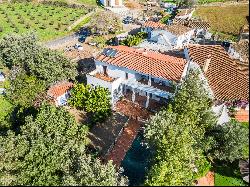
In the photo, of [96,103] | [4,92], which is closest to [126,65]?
[96,103]

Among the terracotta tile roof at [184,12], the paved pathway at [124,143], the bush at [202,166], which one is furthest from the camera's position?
the terracotta tile roof at [184,12]

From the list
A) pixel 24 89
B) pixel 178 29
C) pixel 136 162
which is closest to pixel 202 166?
pixel 136 162

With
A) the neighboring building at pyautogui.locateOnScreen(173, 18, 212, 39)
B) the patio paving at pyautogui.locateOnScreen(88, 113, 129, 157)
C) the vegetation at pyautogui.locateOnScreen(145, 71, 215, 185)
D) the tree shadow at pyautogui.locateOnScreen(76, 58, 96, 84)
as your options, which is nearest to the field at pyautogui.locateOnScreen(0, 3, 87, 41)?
the tree shadow at pyautogui.locateOnScreen(76, 58, 96, 84)

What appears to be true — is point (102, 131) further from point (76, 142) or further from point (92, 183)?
point (92, 183)

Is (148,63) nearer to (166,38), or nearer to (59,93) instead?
(59,93)

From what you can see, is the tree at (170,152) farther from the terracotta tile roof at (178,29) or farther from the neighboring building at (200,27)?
the neighboring building at (200,27)

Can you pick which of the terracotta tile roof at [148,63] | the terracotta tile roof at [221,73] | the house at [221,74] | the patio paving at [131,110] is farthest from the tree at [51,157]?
the terracotta tile roof at [221,73]

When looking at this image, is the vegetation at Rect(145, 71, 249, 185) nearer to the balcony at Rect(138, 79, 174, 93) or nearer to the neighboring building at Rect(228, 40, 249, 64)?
the neighboring building at Rect(228, 40, 249, 64)

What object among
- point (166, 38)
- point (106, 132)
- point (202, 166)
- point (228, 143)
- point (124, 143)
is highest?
point (228, 143)
